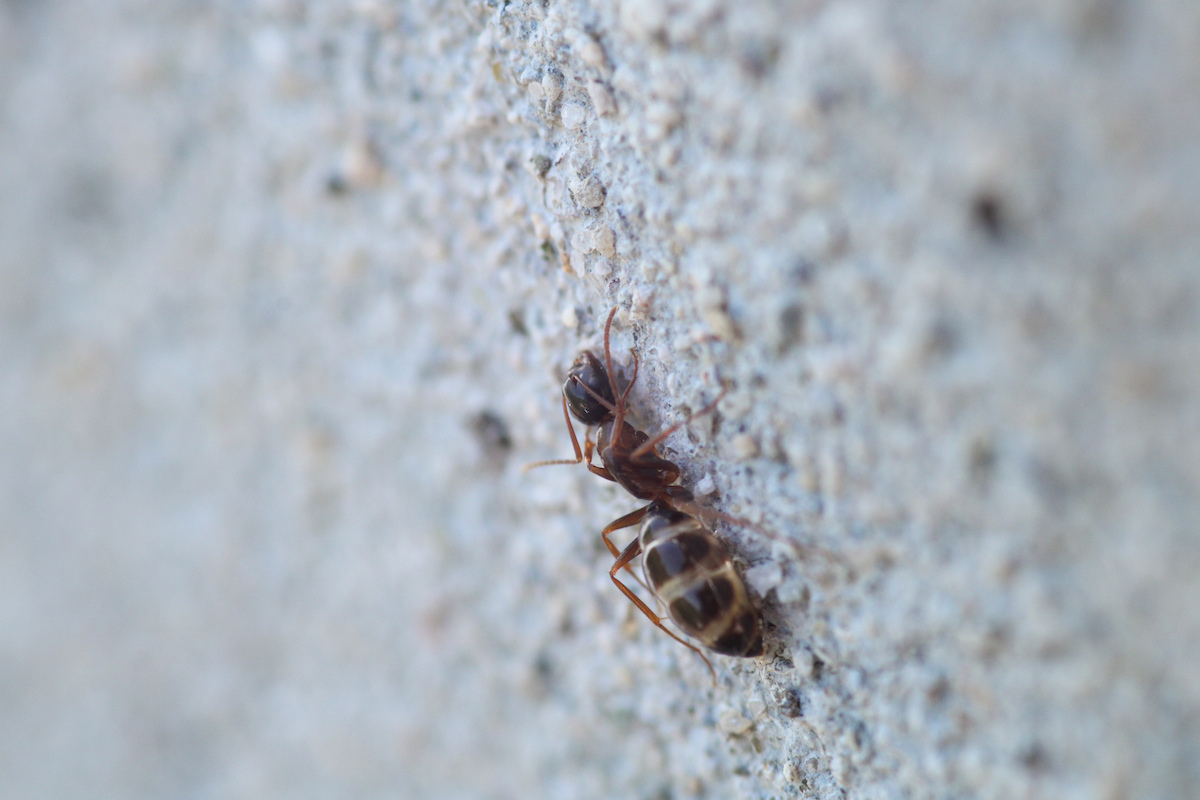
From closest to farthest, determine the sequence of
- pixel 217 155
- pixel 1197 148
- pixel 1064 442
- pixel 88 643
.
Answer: pixel 1197 148, pixel 1064 442, pixel 217 155, pixel 88 643

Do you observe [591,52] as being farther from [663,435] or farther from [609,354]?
[663,435]

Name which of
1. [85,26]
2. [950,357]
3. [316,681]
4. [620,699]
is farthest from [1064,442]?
[85,26]

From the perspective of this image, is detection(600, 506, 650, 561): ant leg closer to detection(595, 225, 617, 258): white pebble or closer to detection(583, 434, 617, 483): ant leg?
detection(583, 434, 617, 483): ant leg

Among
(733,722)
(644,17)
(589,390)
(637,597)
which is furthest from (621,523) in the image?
(644,17)

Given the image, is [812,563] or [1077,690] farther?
[812,563]

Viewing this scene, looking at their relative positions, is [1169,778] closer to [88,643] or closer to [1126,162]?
[1126,162]

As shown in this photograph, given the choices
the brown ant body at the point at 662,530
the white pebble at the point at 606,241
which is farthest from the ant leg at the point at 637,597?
the white pebble at the point at 606,241

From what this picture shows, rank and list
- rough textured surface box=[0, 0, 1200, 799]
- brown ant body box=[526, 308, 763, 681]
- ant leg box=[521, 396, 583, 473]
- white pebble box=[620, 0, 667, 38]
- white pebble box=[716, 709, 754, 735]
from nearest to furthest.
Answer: rough textured surface box=[0, 0, 1200, 799]
white pebble box=[620, 0, 667, 38]
brown ant body box=[526, 308, 763, 681]
white pebble box=[716, 709, 754, 735]
ant leg box=[521, 396, 583, 473]

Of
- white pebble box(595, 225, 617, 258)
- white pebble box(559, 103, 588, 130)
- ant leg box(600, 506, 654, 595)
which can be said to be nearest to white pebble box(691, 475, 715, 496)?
ant leg box(600, 506, 654, 595)
